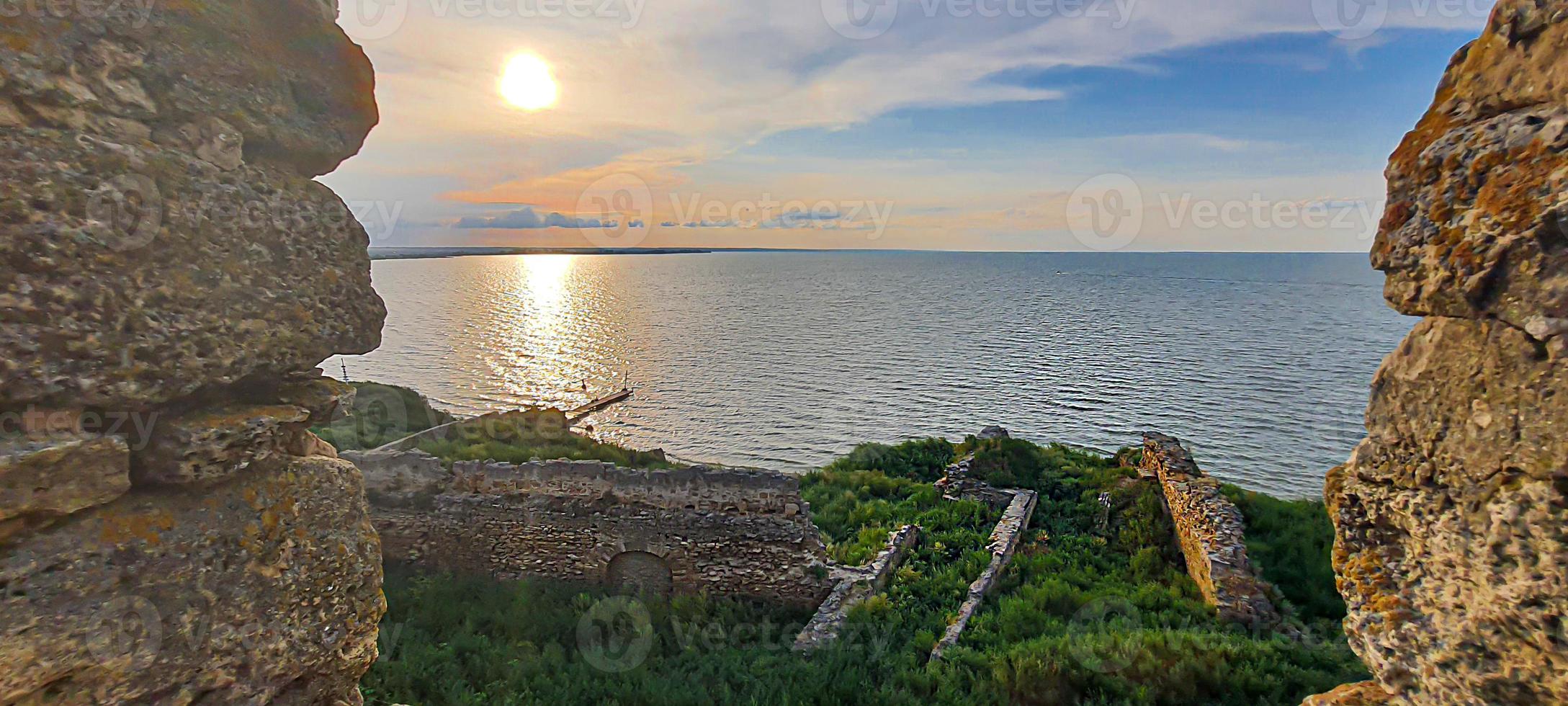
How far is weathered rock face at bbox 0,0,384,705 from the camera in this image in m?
2.48

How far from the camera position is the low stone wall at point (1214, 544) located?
37.0 ft

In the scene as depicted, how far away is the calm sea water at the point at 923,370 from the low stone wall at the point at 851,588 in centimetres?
1873

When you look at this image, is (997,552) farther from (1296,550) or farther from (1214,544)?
(1296,550)

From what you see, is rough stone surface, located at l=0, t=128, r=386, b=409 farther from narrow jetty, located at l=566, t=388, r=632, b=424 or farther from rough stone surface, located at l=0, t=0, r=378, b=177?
narrow jetty, located at l=566, t=388, r=632, b=424

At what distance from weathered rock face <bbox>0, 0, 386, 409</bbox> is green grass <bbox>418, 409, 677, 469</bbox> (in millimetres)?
11772

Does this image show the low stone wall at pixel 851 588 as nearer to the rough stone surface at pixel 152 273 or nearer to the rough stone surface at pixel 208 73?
the rough stone surface at pixel 152 273

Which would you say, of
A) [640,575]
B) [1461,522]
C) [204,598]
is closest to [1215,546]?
[640,575]

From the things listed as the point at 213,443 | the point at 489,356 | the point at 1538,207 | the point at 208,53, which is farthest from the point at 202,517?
the point at 489,356

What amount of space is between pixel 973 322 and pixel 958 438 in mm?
54506

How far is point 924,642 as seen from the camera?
10703 millimetres

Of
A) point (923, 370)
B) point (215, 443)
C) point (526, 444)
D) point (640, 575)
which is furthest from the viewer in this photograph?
point (923, 370)

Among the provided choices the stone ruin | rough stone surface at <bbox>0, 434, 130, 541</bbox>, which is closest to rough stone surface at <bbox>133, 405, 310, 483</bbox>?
rough stone surface at <bbox>0, 434, 130, 541</bbox>

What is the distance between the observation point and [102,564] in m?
2.72

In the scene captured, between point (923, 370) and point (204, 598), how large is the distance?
177 feet
